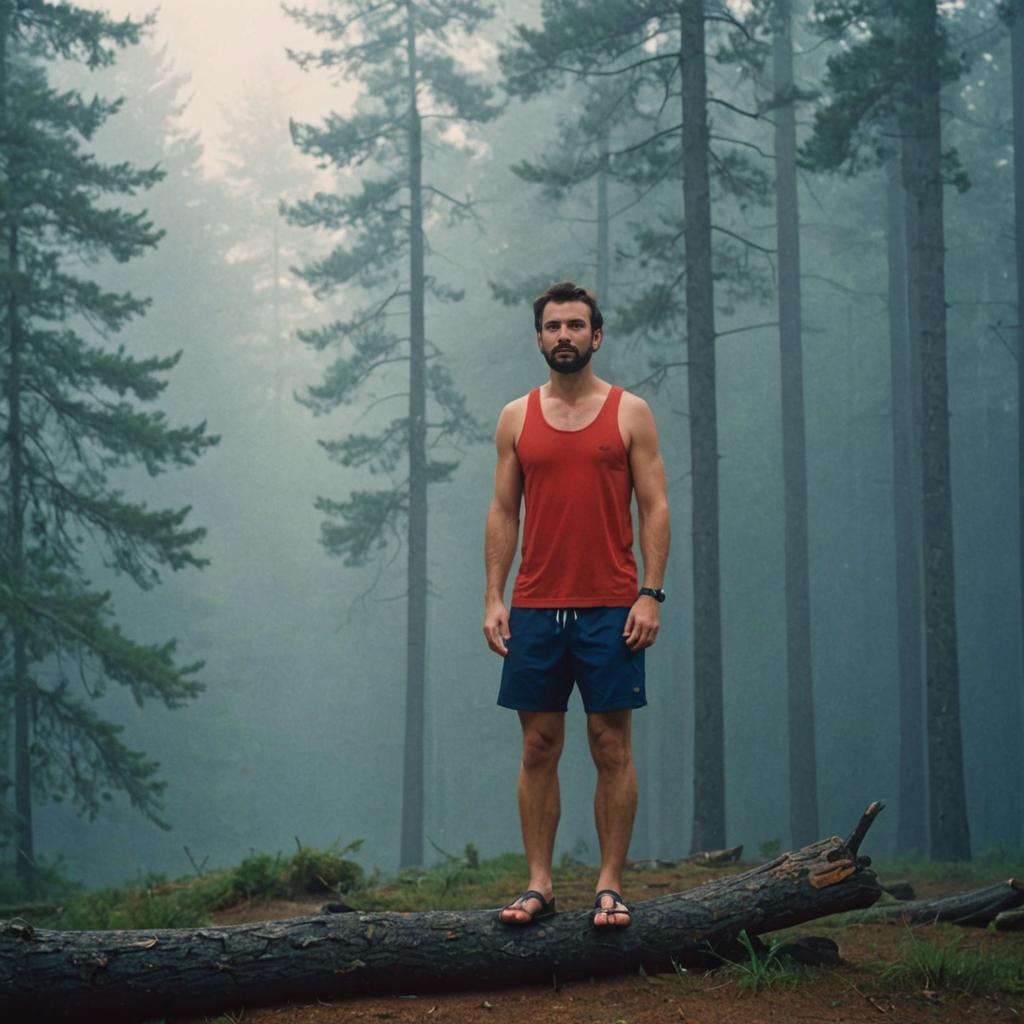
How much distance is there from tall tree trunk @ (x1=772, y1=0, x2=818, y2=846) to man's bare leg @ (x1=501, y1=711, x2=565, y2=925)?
13.1 meters

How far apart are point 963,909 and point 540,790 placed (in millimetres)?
3444

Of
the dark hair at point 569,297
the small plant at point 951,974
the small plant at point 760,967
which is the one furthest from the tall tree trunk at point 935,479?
the dark hair at point 569,297

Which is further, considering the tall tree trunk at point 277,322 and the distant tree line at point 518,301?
the tall tree trunk at point 277,322

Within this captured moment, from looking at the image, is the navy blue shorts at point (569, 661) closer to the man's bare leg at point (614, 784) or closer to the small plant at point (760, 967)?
the man's bare leg at point (614, 784)

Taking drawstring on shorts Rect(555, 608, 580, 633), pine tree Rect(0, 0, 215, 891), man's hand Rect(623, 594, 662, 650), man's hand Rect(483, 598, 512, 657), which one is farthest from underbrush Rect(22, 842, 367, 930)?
pine tree Rect(0, 0, 215, 891)

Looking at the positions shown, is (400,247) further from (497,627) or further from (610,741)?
(610,741)

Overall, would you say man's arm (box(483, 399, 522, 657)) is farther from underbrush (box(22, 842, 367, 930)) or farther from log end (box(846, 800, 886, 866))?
underbrush (box(22, 842, 367, 930))

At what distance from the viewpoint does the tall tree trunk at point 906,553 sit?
763 inches

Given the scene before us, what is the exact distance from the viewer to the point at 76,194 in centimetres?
1409

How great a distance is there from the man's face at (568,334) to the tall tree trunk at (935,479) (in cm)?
967

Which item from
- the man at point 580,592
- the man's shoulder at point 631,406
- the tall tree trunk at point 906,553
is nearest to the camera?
the man at point 580,592

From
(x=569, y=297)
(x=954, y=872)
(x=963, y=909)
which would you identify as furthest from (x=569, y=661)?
(x=954, y=872)

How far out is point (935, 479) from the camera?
1404 cm

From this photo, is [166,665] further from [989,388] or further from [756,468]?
[989,388]
